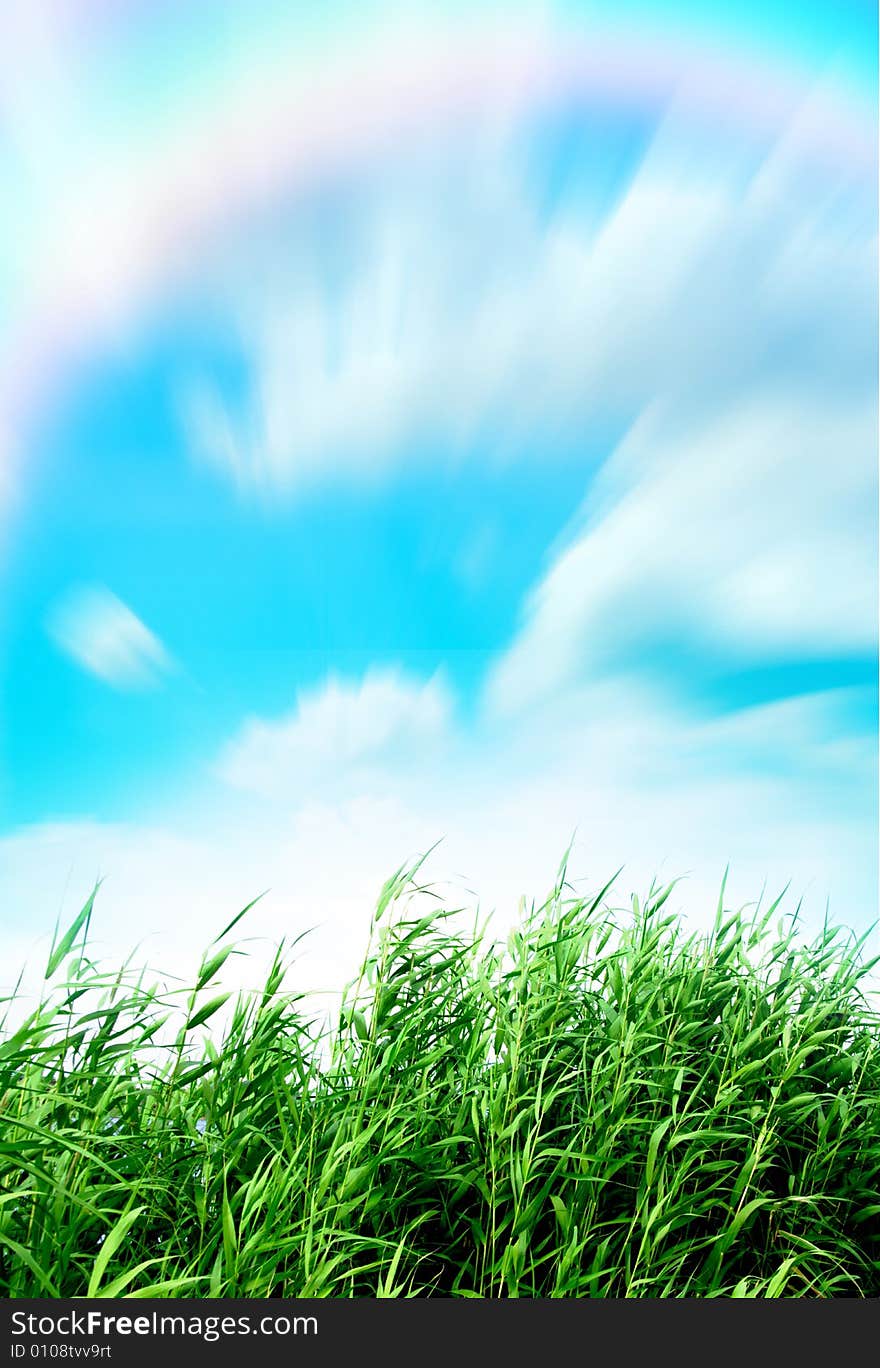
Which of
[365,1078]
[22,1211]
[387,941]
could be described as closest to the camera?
[22,1211]

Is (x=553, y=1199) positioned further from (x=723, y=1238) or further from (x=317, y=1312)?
(x=317, y=1312)

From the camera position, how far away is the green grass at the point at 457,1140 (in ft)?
8.98

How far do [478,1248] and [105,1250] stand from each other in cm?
122

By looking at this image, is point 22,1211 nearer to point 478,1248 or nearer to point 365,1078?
point 365,1078

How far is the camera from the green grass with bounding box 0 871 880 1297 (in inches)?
108

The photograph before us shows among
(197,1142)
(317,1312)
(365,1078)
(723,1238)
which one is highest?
(365,1078)

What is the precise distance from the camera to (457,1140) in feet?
10.1

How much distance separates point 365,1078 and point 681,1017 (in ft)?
4.15

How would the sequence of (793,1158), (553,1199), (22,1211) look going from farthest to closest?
(793,1158) → (553,1199) → (22,1211)

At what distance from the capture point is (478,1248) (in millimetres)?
3104

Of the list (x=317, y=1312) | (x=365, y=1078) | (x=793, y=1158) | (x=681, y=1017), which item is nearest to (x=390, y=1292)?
(x=317, y=1312)

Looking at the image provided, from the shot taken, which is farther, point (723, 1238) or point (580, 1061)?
point (580, 1061)

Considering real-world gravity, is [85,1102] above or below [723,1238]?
above

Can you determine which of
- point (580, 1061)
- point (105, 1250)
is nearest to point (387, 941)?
point (580, 1061)
